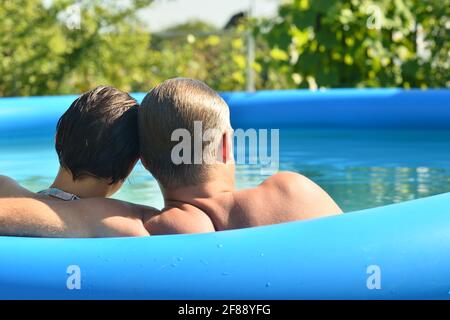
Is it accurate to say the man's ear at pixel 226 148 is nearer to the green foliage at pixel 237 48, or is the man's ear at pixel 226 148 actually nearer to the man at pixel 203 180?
the man at pixel 203 180

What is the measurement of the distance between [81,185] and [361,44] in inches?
202

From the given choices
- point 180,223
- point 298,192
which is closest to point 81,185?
point 180,223

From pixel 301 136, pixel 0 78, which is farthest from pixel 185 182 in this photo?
pixel 0 78

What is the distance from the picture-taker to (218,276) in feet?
6.31

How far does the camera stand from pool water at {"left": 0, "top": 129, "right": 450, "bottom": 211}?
3.97m

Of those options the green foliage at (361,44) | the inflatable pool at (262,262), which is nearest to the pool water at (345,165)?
the green foliage at (361,44)

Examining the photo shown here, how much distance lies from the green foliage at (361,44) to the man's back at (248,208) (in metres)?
4.96

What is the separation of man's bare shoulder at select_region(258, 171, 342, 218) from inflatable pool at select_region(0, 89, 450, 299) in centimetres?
17

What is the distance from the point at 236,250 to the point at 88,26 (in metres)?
7.16

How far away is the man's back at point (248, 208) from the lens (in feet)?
6.99

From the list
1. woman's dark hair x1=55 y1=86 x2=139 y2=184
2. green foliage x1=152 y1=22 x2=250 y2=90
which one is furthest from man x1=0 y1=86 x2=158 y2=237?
green foliage x1=152 y1=22 x2=250 y2=90

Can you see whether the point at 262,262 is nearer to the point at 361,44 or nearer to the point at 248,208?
the point at 248,208
